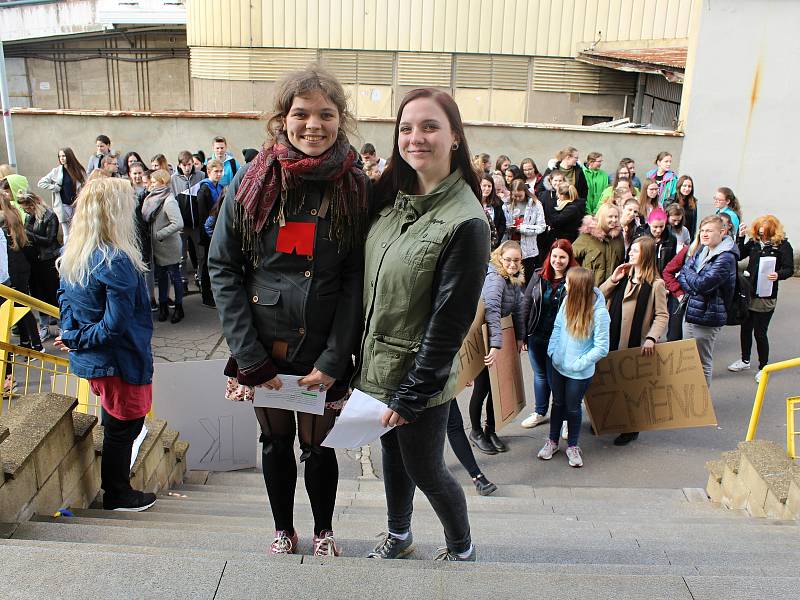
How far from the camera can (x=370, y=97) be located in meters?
17.9

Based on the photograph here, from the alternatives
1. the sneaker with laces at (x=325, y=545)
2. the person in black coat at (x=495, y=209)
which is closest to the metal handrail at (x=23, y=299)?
the sneaker with laces at (x=325, y=545)

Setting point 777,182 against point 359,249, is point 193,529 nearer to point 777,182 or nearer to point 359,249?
point 359,249

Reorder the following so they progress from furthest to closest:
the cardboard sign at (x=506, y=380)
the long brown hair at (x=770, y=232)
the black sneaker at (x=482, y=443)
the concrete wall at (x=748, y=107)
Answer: the concrete wall at (x=748, y=107), the long brown hair at (x=770, y=232), the black sneaker at (x=482, y=443), the cardboard sign at (x=506, y=380)

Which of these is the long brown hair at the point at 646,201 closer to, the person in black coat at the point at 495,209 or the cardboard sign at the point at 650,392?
the person in black coat at the point at 495,209

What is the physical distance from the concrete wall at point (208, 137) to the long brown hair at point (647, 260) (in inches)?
239

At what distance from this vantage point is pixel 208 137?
11102 mm

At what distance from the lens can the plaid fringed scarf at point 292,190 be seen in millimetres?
2502

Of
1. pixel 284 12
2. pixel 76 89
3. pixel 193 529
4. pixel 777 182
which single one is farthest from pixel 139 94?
pixel 193 529

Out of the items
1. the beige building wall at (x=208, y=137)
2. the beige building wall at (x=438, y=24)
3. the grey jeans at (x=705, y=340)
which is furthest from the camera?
the beige building wall at (x=438, y=24)

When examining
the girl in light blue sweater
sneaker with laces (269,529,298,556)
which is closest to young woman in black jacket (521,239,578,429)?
the girl in light blue sweater

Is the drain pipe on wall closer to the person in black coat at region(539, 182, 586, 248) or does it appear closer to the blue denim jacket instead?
the person in black coat at region(539, 182, 586, 248)

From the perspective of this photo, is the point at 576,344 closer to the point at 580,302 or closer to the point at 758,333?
the point at 580,302

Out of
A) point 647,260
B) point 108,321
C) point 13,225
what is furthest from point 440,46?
point 108,321

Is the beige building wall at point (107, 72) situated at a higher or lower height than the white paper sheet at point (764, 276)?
higher
